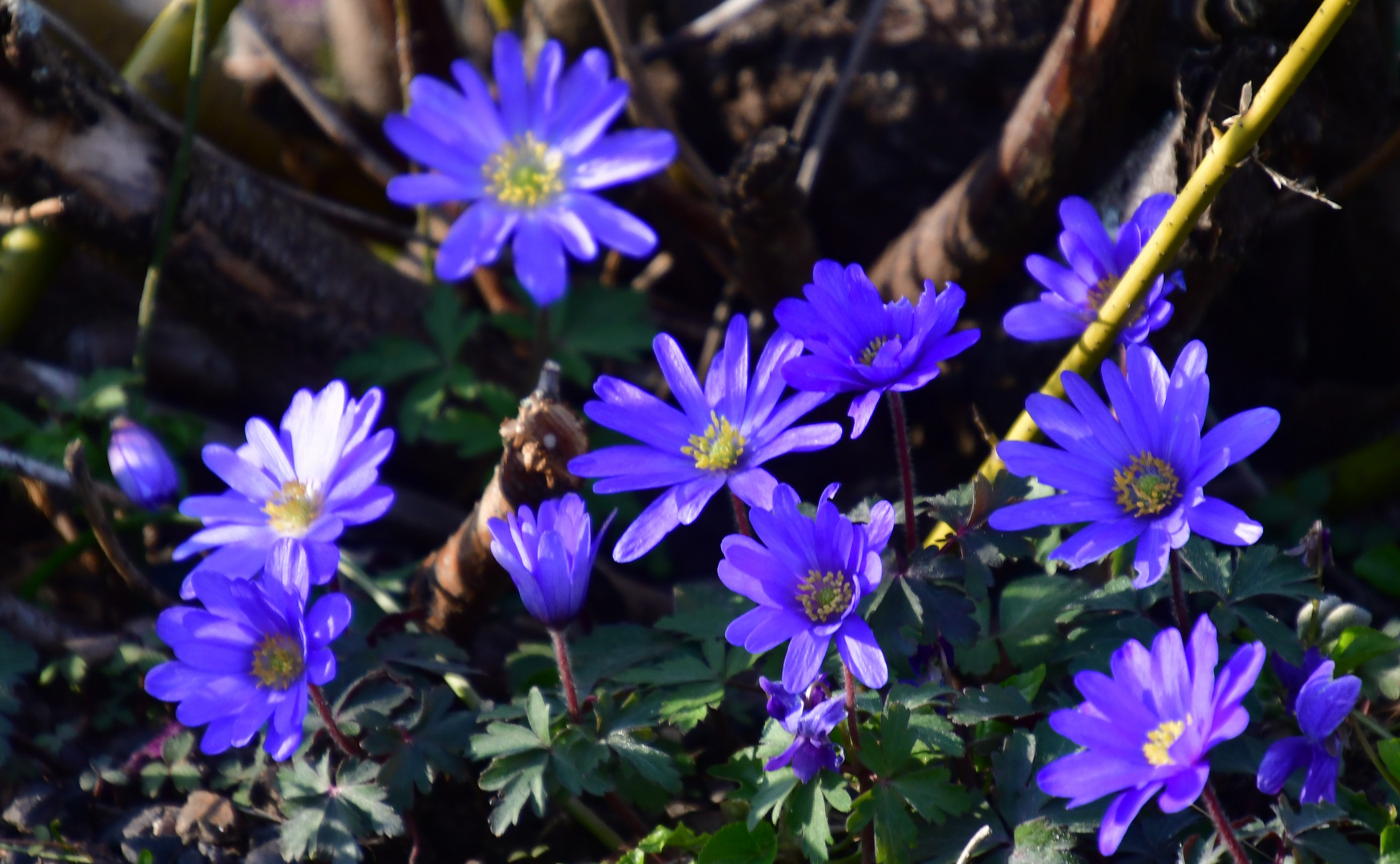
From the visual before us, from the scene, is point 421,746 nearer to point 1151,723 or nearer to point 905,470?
point 905,470

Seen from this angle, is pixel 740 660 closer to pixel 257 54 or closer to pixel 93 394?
pixel 93 394

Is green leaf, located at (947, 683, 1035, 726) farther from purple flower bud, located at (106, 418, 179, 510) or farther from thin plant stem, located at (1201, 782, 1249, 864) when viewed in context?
purple flower bud, located at (106, 418, 179, 510)

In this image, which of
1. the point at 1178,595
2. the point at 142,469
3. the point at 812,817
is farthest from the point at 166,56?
the point at 1178,595

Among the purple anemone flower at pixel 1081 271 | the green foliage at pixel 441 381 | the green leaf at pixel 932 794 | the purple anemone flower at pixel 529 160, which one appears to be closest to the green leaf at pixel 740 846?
the green leaf at pixel 932 794

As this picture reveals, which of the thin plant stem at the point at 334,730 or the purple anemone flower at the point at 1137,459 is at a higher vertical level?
the purple anemone flower at the point at 1137,459

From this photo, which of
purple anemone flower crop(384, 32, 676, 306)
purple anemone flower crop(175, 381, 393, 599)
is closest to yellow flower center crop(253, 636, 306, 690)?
purple anemone flower crop(175, 381, 393, 599)

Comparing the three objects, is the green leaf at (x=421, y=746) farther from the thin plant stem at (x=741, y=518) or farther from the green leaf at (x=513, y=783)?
the thin plant stem at (x=741, y=518)
